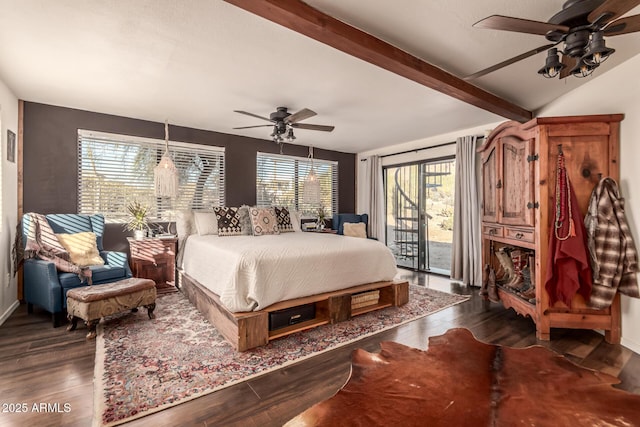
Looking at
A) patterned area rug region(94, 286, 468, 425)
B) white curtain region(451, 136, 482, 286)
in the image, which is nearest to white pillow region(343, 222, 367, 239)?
white curtain region(451, 136, 482, 286)

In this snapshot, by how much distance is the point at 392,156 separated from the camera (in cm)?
605

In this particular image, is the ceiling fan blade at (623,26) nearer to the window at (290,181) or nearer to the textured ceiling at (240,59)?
the textured ceiling at (240,59)

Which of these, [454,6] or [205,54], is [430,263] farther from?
[205,54]

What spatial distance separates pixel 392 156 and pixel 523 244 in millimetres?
3523

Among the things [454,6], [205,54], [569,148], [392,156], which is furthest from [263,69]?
[392,156]

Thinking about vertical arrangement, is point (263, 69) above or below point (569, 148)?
above

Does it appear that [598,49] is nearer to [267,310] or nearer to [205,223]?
[267,310]

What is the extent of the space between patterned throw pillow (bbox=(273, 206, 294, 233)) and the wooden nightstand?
1471mm

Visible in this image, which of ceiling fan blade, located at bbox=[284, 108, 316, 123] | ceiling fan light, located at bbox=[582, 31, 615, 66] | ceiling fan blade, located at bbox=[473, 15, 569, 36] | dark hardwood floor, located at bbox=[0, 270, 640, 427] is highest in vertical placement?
ceiling fan blade, located at bbox=[284, 108, 316, 123]

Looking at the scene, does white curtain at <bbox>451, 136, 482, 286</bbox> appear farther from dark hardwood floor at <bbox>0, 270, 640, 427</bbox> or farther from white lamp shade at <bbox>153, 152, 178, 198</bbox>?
white lamp shade at <bbox>153, 152, 178, 198</bbox>

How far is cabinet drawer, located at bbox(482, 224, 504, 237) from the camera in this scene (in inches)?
129

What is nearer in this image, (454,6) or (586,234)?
(454,6)

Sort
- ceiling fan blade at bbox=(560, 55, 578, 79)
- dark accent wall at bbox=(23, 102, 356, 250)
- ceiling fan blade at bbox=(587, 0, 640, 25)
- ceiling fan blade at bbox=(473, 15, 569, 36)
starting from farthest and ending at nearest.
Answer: dark accent wall at bbox=(23, 102, 356, 250) → ceiling fan blade at bbox=(560, 55, 578, 79) → ceiling fan blade at bbox=(473, 15, 569, 36) → ceiling fan blade at bbox=(587, 0, 640, 25)

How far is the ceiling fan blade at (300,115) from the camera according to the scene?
3.15m
